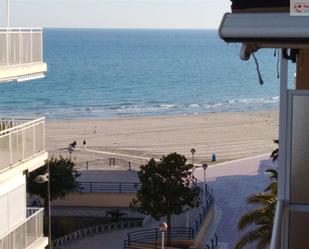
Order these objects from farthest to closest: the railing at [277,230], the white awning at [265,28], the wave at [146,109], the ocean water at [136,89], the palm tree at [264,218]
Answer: the ocean water at [136,89] < the wave at [146,109] < the palm tree at [264,218] < the railing at [277,230] < the white awning at [265,28]

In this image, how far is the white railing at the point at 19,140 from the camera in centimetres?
1393

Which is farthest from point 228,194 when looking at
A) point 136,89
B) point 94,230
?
point 136,89

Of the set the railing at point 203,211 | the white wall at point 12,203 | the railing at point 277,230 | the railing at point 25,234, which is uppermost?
the railing at point 277,230

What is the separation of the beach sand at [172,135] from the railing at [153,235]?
20391 mm

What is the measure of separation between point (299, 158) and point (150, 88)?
100564mm

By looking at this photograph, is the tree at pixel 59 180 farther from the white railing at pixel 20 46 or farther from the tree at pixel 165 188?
the white railing at pixel 20 46

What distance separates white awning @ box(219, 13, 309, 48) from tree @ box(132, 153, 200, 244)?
21.2m

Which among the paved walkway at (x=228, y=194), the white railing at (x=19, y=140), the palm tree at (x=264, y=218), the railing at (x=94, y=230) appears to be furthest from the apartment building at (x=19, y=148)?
the paved walkway at (x=228, y=194)

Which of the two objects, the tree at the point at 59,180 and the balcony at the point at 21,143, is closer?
the balcony at the point at 21,143

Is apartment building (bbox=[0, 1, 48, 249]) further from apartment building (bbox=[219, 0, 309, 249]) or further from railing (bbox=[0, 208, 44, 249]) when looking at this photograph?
apartment building (bbox=[219, 0, 309, 249])

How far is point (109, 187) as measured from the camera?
3198cm

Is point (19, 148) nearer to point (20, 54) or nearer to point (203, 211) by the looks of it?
point (20, 54)

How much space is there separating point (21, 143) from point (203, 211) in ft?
45.0

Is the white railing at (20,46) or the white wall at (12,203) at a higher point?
the white railing at (20,46)
